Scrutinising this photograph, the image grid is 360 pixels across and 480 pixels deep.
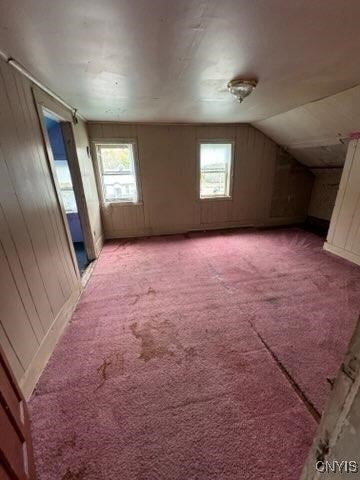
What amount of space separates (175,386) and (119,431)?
0.39 meters

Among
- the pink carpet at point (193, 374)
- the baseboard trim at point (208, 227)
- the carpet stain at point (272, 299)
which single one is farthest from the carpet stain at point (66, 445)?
the baseboard trim at point (208, 227)

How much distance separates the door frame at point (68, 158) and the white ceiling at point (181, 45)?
161 mm

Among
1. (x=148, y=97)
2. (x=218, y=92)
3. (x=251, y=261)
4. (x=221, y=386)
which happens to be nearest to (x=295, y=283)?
(x=251, y=261)

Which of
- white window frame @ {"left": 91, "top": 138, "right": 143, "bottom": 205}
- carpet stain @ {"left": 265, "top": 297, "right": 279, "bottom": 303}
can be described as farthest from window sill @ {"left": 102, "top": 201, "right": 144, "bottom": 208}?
carpet stain @ {"left": 265, "top": 297, "right": 279, "bottom": 303}

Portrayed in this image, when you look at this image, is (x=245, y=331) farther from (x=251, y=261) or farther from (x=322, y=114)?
(x=322, y=114)

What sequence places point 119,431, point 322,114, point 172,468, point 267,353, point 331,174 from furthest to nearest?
point 331,174
point 322,114
point 267,353
point 119,431
point 172,468

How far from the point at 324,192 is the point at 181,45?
167 inches

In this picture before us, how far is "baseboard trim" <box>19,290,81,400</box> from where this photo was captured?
134 cm

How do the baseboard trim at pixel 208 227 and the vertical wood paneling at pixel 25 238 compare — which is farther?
the baseboard trim at pixel 208 227

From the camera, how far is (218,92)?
2213 mm

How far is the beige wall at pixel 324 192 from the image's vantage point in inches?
160

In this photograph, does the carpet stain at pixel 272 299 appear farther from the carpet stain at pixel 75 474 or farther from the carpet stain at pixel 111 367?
the carpet stain at pixel 75 474

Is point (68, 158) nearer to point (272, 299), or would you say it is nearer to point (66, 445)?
point (66, 445)

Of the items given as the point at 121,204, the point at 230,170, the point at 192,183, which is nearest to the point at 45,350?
the point at 121,204
